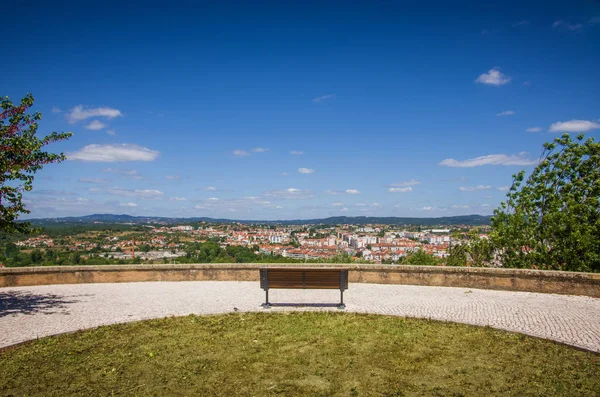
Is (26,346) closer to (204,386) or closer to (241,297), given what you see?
(204,386)

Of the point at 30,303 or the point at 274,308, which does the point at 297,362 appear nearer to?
the point at 274,308

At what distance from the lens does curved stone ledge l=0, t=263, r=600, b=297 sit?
1066 centimetres

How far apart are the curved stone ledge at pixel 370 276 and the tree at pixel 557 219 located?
7.93ft

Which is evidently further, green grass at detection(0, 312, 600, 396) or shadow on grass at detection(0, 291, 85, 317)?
shadow on grass at detection(0, 291, 85, 317)

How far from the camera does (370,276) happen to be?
12.7 metres

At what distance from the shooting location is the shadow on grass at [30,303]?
8961mm

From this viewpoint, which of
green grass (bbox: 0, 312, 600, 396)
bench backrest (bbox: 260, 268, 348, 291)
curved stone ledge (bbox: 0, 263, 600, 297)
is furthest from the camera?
curved stone ledge (bbox: 0, 263, 600, 297)

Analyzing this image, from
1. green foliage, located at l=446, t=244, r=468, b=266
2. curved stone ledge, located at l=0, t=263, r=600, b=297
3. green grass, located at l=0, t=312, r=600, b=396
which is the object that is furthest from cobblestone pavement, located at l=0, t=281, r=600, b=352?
green foliage, located at l=446, t=244, r=468, b=266

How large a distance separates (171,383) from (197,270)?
840cm

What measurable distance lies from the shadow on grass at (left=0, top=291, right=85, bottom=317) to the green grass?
271 centimetres

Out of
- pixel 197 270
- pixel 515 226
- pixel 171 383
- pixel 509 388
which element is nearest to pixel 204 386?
pixel 171 383

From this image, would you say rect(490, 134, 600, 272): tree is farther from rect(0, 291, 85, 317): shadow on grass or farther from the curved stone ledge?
rect(0, 291, 85, 317): shadow on grass

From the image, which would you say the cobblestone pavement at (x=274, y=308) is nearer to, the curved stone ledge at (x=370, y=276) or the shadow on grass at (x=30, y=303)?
the shadow on grass at (x=30, y=303)

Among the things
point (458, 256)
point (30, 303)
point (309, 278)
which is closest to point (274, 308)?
point (309, 278)
